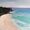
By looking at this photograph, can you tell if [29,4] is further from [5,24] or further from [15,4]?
[5,24]

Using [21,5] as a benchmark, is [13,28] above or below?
below

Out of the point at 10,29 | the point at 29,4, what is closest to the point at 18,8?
the point at 29,4

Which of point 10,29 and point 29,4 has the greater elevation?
point 29,4

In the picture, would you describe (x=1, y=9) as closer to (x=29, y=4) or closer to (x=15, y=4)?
(x=15, y=4)

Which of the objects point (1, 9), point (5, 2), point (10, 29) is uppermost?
point (5, 2)

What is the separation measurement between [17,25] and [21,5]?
15.4 inches

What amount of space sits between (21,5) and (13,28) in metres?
0.44

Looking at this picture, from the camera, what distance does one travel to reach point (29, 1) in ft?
2.79

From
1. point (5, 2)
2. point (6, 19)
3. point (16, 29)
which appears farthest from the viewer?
point (5, 2)

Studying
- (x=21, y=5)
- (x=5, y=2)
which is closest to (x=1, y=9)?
(x=5, y=2)

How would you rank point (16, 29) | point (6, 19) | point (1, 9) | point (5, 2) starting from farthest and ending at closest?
1. point (5, 2)
2. point (1, 9)
3. point (6, 19)
4. point (16, 29)

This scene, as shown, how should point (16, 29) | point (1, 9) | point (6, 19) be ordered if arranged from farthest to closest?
1. point (1, 9)
2. point (6, 19)
3. point (16, 29)

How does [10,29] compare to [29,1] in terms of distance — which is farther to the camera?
[29,1]

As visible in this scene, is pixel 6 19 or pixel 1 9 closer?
pixel 6 19
